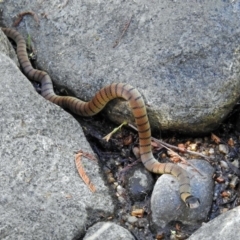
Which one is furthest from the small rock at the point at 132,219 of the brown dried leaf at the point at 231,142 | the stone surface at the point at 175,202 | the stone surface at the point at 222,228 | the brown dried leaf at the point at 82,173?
the brown dried leaf at the point at 231,142

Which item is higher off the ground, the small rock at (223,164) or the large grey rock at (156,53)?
the large grey rock at (156,53)

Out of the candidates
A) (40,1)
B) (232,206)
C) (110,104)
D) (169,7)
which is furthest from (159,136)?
(40,1)

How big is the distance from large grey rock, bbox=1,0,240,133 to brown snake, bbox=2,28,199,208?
10 centimetres

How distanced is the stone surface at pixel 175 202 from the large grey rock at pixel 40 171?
37 cm

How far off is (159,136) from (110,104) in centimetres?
51

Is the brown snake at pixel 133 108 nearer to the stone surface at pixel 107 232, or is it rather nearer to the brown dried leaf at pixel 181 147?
the brown dried leaf at pixel 181 147

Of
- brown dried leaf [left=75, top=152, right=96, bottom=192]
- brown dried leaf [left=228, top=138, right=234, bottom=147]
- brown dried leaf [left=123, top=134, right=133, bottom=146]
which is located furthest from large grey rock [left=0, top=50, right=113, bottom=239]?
brown dried leaf [left=228, top=138, right=234, bottom=147]

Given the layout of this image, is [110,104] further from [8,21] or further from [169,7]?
[8,21]

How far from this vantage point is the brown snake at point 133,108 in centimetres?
425

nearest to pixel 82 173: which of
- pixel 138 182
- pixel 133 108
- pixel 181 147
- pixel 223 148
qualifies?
pixel 138 182

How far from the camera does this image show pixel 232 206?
14.0 ft

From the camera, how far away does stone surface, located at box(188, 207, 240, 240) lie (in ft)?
12.2

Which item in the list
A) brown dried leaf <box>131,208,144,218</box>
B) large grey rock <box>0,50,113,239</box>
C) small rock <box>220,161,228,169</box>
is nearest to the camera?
large grey rock <box>0,50,113,239</box>

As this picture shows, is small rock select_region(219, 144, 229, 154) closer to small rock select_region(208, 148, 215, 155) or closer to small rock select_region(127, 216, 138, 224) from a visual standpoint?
small rock select_region(208, 148, 215, 155)
